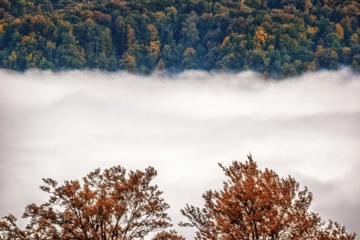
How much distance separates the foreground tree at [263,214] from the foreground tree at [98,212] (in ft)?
10.2

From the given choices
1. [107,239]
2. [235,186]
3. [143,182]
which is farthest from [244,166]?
[107,239]

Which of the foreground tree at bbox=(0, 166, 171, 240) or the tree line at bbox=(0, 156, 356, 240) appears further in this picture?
the foreground tree at bbox=(0, 166, 171, 240)

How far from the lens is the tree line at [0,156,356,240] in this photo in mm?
23766

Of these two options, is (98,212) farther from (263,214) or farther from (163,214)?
(263,214)

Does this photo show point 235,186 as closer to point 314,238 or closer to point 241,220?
point 241,220

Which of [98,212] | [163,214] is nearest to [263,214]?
[163,214]

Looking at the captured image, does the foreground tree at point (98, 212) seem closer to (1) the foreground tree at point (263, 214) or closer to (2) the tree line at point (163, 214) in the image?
(2) the tree line at point (163, 214)

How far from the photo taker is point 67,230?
1003 inches

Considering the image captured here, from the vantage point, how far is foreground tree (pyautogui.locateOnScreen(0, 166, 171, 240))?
25.5m

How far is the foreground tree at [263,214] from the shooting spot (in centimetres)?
2358

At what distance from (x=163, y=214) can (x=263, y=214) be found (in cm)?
542

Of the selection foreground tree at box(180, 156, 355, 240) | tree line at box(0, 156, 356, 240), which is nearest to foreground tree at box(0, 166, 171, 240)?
tree line at box(0, 156, 356, 240)

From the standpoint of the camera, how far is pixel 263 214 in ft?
78.3

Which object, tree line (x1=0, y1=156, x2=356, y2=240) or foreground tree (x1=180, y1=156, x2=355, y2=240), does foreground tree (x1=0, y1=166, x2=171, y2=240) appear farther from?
foreground tree (x1=180, y1=156, x2=355, y2=240)
